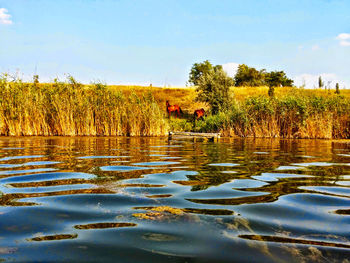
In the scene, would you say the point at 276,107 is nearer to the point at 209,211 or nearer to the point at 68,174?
the point at 68,174

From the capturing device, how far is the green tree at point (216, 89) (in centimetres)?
2958

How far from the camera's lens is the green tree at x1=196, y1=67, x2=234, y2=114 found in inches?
1164

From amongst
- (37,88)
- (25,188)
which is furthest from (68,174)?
(37,88)

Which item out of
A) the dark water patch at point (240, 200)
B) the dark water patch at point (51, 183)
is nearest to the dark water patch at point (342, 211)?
the dark water patch at point (240, 200)

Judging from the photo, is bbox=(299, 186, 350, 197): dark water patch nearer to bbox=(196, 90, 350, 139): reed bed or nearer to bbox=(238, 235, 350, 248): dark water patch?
bbox=(238, 235, 350, 248): dark water patch

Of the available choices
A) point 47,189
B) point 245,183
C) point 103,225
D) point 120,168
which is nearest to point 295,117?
point 120,168

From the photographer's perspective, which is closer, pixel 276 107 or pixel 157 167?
pixel 157 167

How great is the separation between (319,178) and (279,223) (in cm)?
276

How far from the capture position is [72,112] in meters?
17.4

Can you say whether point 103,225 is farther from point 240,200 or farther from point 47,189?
point 47,189

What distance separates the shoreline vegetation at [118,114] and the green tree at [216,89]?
1015cm

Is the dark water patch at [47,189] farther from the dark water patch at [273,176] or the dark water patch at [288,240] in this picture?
the dark water patch at [273,176]

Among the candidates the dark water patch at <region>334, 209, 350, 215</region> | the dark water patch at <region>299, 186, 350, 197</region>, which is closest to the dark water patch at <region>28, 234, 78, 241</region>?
the dark water patch at <region>334, 209, 350, 215</region>

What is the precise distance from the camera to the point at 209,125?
22.5 metres
